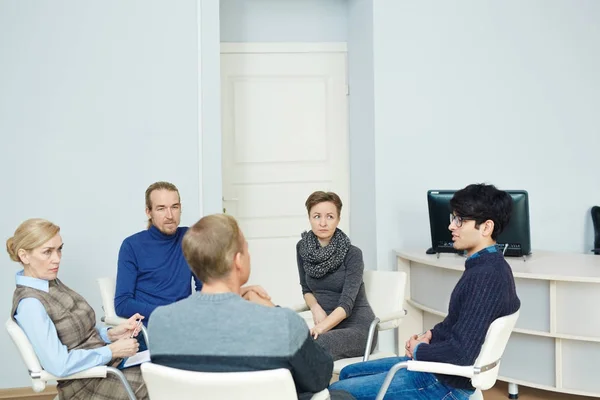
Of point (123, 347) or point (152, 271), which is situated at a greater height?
point (152, 271)

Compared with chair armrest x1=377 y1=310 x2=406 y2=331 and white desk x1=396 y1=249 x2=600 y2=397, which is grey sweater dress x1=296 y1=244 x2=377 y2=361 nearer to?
chair armrest x1=377 y1=310 x2=406 y2=331

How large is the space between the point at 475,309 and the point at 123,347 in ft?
4.45

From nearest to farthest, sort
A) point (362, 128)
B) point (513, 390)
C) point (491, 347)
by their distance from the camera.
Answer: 1. point (491, 347)
2. point (513, 390)
3. point (362, 128)

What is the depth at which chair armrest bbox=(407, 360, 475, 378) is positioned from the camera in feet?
8.58

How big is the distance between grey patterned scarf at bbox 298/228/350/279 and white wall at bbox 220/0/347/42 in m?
2.28

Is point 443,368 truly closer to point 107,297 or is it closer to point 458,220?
point 458,220

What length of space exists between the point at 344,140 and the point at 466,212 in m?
2.99

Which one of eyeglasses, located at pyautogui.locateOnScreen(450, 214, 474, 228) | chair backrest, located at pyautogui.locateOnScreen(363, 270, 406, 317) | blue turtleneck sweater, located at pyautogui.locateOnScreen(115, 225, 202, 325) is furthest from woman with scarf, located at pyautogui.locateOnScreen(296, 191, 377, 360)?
eyeglasses, located at pyautogui.locateOnScreen(450, 214, 474, 228)

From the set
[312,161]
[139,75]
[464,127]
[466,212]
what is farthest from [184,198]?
[466,212]

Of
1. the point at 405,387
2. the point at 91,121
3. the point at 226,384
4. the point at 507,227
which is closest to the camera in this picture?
the point at 226,384

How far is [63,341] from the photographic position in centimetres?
286

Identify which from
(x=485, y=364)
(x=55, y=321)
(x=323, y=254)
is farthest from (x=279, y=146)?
(x=485, y=364)

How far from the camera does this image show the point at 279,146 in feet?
18.5

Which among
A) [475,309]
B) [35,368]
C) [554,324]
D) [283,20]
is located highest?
[283,20]
